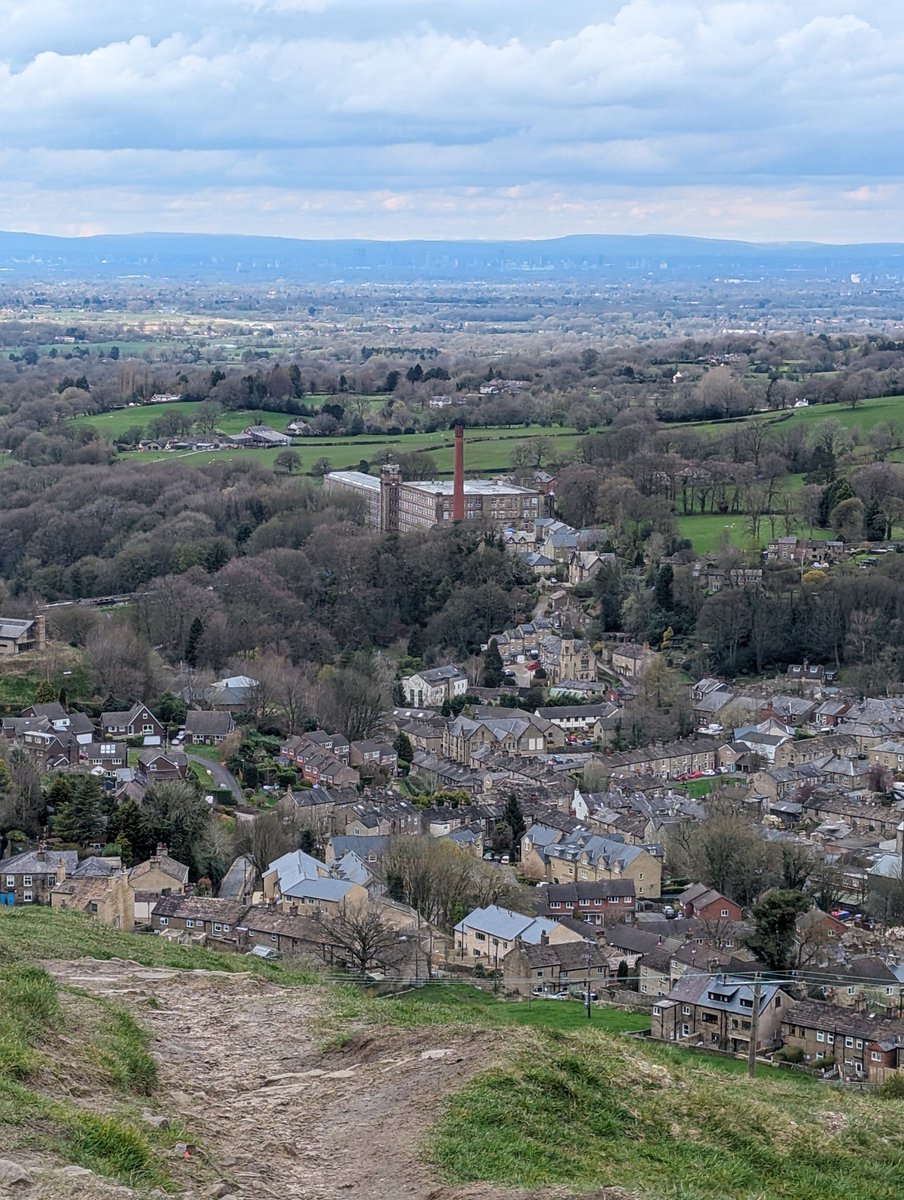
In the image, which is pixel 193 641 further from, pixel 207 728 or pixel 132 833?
pixel 132 833

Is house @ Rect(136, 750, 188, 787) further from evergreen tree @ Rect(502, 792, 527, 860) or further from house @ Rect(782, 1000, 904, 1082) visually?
house @ Rect(782, 1000, 904, 1082)

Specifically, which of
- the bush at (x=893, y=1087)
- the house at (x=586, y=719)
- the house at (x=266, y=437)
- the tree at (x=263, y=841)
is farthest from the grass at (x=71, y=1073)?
the house at (x=266, y=437)

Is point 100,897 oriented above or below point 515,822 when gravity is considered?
above

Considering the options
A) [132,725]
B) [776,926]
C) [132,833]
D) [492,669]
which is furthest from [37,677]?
[776,926]

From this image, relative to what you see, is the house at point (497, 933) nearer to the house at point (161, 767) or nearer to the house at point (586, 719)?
the house at point (161, 767)

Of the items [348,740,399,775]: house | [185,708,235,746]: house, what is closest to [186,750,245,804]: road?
[185,708,235,746]: house

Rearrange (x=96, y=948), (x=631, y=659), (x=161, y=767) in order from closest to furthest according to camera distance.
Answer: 1. (x=96, y=948)
2. (x=161, y=767)
3. (x=631, y=659)
